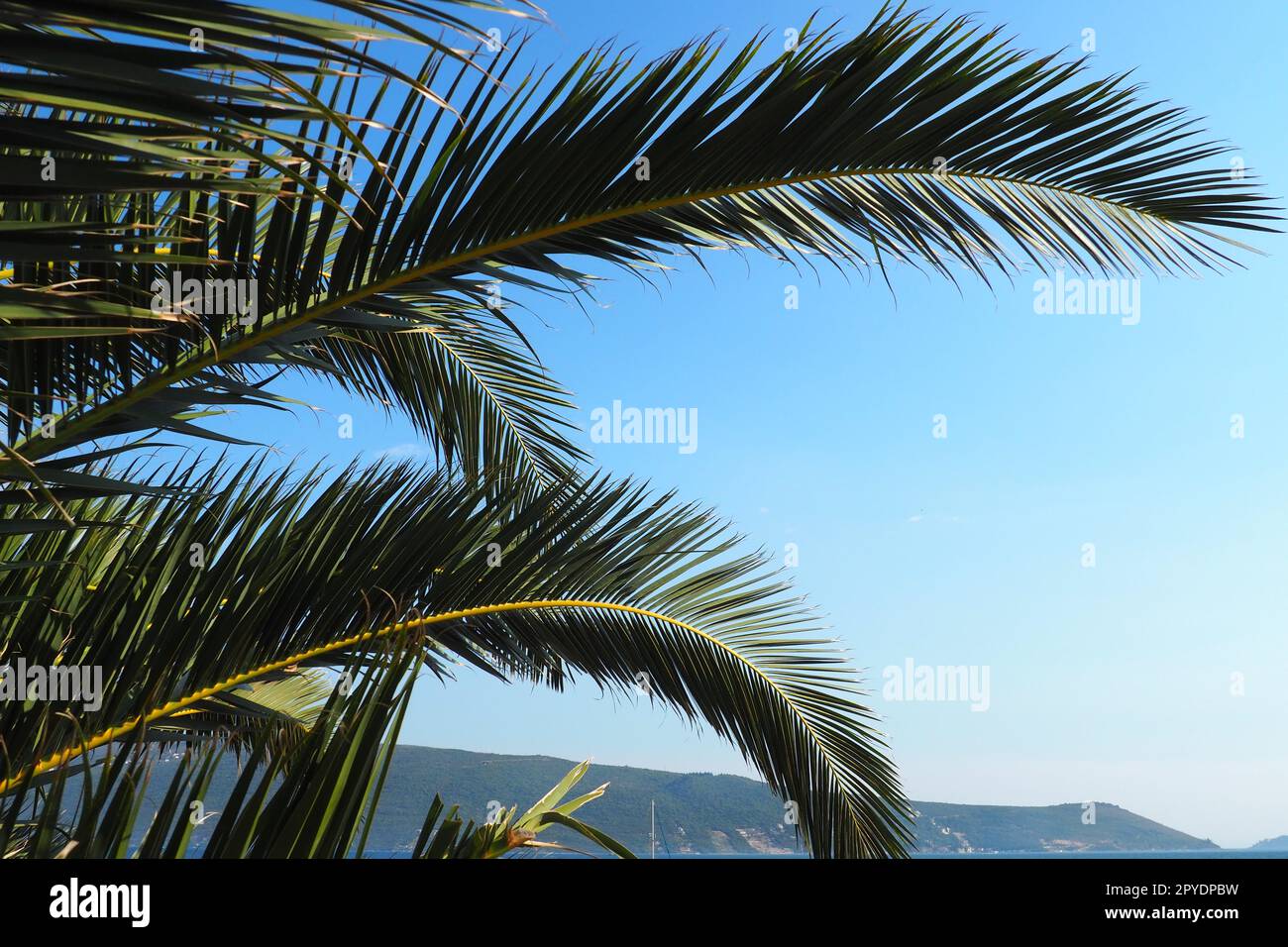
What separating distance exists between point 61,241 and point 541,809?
1128 mm

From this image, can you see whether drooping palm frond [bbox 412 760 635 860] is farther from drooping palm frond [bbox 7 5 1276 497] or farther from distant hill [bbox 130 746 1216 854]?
drooping palm frond [bbox 7 5 1276 497]

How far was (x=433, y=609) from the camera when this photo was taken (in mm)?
2471

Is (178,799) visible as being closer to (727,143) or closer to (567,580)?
(567,580)

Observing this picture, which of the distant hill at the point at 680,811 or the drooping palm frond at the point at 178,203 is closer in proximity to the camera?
the drooping palm frond at the point at 178,203

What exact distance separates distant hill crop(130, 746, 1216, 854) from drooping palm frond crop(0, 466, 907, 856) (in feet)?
0.97

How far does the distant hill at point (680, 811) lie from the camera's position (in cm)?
509

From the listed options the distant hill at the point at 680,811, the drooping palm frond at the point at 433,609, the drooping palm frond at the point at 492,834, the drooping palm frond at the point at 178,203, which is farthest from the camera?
the distant hill at the point at 680,811

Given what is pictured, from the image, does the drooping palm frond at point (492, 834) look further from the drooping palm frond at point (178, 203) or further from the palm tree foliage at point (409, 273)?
the drooping palm frond at point (178, 203)

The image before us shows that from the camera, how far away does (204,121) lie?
1023mm

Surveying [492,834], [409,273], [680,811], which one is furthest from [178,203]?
[680,811]

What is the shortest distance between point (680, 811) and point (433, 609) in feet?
215

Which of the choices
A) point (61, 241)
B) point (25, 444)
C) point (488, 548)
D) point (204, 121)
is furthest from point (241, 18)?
point (488, 548)

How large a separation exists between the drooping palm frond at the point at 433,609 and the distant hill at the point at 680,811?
30 cm

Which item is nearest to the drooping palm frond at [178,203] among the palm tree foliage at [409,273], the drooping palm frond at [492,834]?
the palm tree foliage at [409,273]
